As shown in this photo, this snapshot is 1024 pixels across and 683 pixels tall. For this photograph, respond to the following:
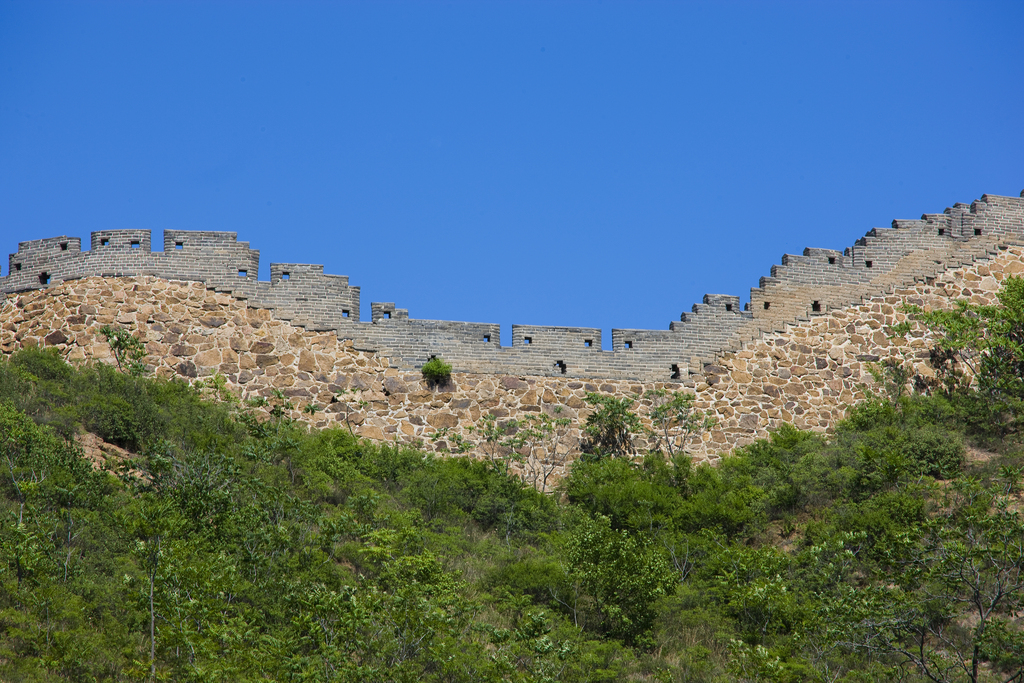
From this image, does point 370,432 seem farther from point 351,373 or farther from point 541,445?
point 541,445

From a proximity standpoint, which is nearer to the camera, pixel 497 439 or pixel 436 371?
pixel 497 439

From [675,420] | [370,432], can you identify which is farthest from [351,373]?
[675,420]

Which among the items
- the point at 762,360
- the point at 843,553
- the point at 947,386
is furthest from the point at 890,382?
the point at 843,553

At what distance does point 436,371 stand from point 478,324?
4.38 feet

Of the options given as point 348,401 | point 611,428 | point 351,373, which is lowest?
point 611,428

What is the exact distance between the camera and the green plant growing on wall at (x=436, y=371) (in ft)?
70.1

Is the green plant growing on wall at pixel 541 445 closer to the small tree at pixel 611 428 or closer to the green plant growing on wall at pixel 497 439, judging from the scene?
the green plant growing on wall at pixel 497 439

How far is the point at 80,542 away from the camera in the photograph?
14336mm

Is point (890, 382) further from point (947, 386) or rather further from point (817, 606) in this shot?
point (817, 606)

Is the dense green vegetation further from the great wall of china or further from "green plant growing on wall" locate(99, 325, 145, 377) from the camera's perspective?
the great wall of china

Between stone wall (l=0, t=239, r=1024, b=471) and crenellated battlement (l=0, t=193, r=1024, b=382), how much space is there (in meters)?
0.20

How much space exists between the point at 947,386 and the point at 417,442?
389 inches

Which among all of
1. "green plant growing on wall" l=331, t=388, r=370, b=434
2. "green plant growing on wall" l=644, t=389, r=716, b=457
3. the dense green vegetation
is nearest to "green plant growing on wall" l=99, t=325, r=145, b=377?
the dense green vegetation

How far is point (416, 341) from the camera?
2177 centimetres
